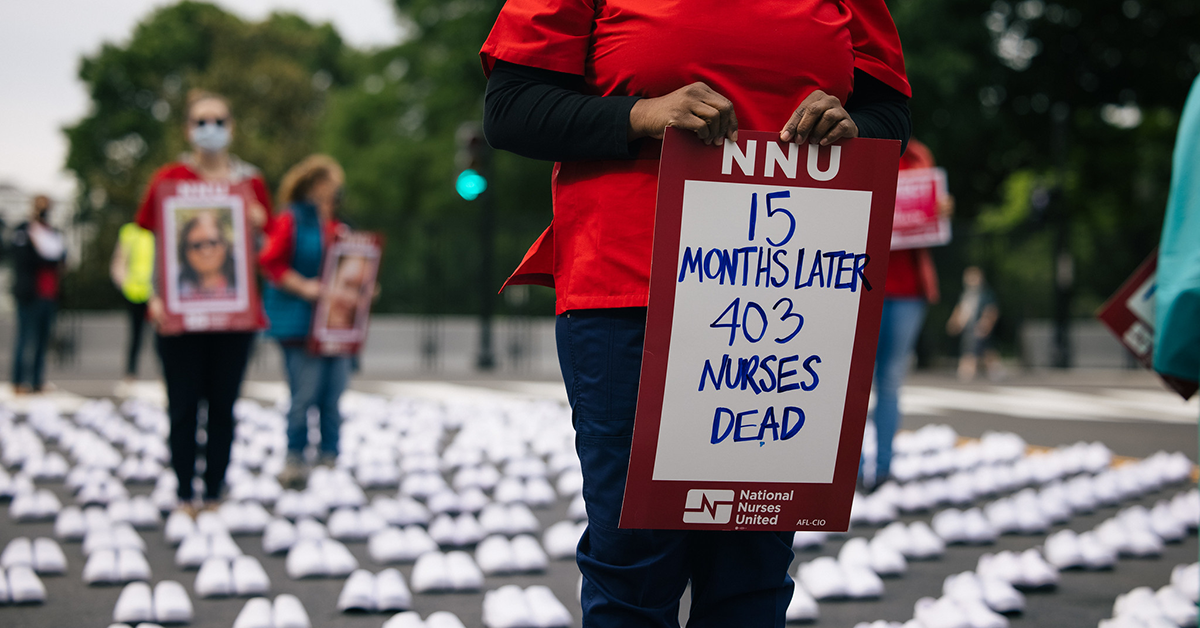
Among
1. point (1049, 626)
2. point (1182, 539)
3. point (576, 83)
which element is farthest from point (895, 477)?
point (576, 83)

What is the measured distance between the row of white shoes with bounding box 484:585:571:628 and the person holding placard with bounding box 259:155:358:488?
2875 mm

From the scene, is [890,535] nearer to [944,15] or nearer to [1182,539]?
[1182,539]

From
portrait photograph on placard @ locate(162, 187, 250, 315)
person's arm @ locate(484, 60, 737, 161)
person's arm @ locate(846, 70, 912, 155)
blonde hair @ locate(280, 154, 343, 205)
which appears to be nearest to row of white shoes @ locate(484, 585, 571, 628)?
person's arm @ locate(484, 60, 737, 161)

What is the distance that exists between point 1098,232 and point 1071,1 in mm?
7529

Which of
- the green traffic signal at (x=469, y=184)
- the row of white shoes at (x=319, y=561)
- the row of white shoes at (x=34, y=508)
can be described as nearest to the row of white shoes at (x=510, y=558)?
the row of white shoes at (x=319, y=561)

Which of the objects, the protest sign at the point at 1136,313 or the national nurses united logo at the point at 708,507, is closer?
the national nurses united logo at the point at 708,507

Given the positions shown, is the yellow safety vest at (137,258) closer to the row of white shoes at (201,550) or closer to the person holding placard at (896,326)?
the row of white shoes at (201,550)

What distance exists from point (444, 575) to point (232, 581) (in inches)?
29.4

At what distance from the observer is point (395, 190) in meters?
31.5

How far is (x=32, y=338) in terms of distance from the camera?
1102cm

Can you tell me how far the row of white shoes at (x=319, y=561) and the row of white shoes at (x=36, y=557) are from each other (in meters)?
0.85

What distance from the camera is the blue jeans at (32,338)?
10703 millimetres

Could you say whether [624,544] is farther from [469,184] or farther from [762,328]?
[469,184]

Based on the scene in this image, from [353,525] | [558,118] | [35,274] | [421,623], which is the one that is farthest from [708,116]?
[35,274]
